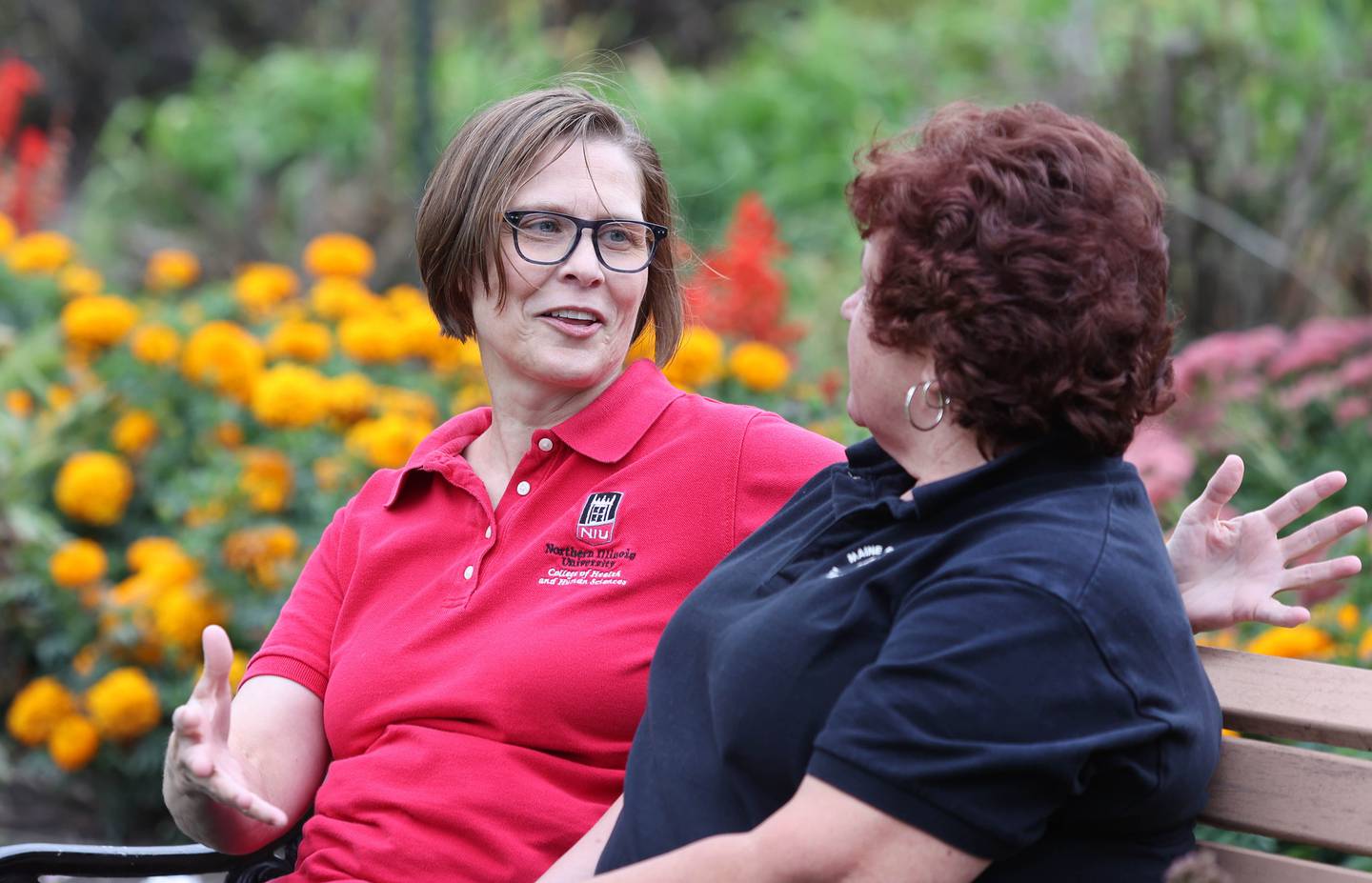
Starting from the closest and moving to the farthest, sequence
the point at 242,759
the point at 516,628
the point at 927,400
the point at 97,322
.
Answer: the point at 927,400, the point at 516,628, the point at 242,759, the point at 97,322

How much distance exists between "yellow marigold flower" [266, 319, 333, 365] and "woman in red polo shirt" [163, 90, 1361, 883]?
79.4 inches

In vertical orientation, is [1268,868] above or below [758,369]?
below

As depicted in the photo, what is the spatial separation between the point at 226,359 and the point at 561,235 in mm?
2401

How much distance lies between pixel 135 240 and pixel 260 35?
8389 millimetres

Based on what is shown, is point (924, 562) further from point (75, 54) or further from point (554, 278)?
point (75, 54)

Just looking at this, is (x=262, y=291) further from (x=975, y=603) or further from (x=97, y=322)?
(x=975, y=603)

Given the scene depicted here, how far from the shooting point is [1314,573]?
2014mm

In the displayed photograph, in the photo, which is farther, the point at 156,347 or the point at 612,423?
the point at 156,347


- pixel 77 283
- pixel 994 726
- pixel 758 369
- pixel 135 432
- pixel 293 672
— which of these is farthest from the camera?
pixel 77 283

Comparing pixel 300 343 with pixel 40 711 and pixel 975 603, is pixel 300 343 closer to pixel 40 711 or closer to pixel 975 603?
pixel 40 711

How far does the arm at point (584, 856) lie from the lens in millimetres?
2160

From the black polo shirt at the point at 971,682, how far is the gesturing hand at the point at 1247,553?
278 mm

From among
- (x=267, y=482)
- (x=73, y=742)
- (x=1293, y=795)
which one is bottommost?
(x=73, y=742)

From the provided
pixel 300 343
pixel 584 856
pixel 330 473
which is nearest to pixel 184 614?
pixel 330 473
